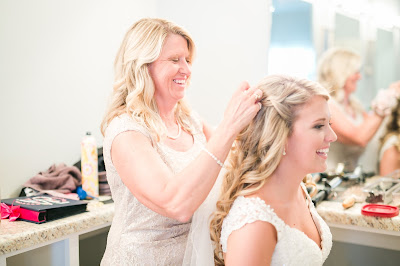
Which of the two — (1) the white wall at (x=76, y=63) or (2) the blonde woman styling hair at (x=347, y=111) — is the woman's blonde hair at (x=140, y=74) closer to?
(1) the white wall at (x=76, y=63)

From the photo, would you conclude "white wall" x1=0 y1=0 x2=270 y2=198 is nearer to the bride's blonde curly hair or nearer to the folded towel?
the folded towel

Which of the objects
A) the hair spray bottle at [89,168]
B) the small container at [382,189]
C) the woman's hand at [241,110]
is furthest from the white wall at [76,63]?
the woman's hand at [241,110]

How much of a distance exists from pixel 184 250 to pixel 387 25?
5.93ft

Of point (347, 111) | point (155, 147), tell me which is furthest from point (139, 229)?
point (347, 111)

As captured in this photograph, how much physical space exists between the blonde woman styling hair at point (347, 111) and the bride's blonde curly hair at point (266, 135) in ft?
3.77

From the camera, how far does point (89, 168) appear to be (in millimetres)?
2283

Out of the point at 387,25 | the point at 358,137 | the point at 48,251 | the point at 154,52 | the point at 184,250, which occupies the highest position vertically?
the point at 387,25

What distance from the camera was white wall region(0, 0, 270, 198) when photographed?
2148mm

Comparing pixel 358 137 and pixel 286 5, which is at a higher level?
pixel 286 5

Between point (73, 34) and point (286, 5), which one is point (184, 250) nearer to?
point (73, 34)

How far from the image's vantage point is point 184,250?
1.62 metres

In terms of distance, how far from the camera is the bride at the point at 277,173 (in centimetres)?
130

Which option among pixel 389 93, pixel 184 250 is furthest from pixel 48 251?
pixel 389 93

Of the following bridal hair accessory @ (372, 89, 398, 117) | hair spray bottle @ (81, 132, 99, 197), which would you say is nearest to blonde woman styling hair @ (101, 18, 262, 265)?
hair spray bottle @ (81, 132, 99, 197)
